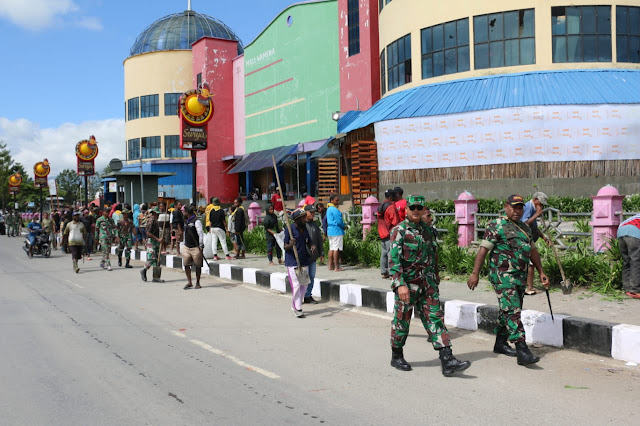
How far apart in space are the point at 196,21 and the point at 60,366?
54553 mm

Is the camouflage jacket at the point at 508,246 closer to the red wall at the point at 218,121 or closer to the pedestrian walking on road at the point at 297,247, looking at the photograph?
the pedestrian walking on road at the point at 297,247

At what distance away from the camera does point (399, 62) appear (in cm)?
2489

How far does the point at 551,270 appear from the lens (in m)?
9.02

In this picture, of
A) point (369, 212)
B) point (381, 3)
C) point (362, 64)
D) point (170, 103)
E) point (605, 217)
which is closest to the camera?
point (605, 217)

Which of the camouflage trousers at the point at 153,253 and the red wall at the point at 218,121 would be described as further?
the red wall at the point at 218,121

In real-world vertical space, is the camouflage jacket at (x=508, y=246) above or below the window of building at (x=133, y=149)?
below

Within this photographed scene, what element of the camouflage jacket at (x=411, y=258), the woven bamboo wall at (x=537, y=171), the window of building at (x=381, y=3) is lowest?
the camouflage jacket at (x=411, y=258)

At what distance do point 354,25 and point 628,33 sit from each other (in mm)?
13910

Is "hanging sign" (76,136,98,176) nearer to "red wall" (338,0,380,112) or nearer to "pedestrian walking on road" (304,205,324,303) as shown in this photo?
"red wall" (338,0,380,112)

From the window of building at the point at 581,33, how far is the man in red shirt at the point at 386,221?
44.3ft

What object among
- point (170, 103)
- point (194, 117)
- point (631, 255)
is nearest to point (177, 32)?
point (170, 103)

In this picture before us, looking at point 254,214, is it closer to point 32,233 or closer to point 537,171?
point 32,233

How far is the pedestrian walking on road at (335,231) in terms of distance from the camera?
1257 centimetres

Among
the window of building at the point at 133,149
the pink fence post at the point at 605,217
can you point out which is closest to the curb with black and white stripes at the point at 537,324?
the pink fence post at the point at 605,217
